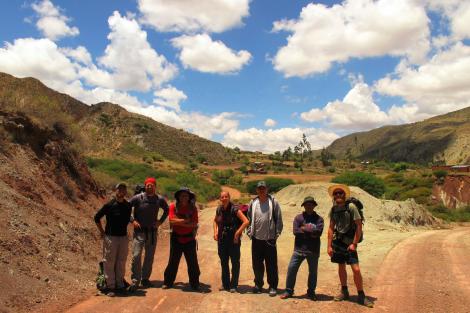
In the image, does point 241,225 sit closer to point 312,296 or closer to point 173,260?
point 173,260

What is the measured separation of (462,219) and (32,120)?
33.8m

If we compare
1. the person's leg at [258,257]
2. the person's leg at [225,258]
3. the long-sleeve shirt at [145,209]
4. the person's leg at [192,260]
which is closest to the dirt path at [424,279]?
the person's leg at [258,257]

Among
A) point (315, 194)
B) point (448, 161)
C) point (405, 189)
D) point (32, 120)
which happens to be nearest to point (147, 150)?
point (405, 189)

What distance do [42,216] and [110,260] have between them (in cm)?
383

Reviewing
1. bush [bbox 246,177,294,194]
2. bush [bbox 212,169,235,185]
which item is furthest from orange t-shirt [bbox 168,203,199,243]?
bush [bbox 212,169,235,185]

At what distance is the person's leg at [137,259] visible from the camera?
7.61 m

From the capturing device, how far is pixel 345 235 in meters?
7.10

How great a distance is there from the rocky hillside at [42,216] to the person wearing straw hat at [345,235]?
14.8 feet

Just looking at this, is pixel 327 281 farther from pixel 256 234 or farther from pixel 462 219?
pixel 462 219

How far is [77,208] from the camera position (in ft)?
44.3

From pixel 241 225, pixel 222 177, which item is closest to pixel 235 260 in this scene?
pixel 241 225

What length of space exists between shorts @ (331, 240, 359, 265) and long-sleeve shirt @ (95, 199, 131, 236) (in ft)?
11.9

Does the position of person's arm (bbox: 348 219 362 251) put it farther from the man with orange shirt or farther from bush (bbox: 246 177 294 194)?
bush (bbox: 246 177 294 194)

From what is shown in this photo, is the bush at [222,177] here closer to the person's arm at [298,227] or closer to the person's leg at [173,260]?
the person's leg at [173,260]
